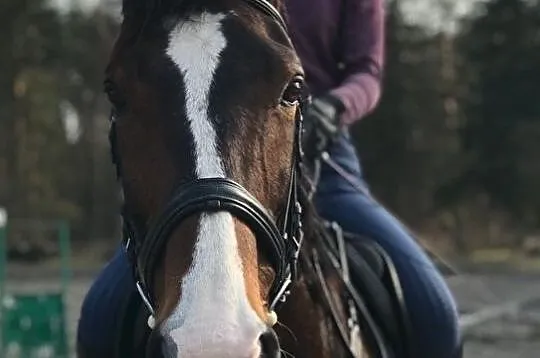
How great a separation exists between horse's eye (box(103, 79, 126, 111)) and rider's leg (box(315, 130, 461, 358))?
4.51 ft

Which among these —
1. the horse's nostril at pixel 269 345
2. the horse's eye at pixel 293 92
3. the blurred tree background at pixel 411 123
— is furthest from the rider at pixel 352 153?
the blurred tree background at pixel 411 123

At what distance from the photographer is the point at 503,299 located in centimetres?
2458

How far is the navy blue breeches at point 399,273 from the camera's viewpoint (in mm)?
4043

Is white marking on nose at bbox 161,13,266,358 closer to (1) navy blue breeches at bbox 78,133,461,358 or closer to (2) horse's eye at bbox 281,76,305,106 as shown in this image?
(2) horse's eye at bbox 281,76,305,106

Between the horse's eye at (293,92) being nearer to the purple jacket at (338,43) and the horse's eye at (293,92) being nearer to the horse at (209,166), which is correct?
the horse at (209,166)

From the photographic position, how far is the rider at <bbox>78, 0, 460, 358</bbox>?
4070mm

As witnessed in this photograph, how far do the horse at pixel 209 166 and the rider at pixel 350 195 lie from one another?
37.0 inches

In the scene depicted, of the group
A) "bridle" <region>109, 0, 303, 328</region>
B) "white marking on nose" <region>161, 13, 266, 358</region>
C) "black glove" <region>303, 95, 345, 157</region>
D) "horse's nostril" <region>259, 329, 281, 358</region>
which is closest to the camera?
"white marking on nose" <region>161, 13, 266, 358</region>

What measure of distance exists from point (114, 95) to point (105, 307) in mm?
1228

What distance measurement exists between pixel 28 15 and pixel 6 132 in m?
5.13

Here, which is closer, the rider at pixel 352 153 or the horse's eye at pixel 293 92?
the horse's eye at pixel 293 92

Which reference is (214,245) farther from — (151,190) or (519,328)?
(519,328)

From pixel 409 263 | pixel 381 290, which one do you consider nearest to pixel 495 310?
pixel 409 263

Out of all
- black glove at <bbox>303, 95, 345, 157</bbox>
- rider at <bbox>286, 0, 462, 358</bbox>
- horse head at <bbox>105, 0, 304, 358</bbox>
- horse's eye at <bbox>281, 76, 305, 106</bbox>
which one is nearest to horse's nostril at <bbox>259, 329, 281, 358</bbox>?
horse head at <bbox>105, 0, 304, 358</bbox>
